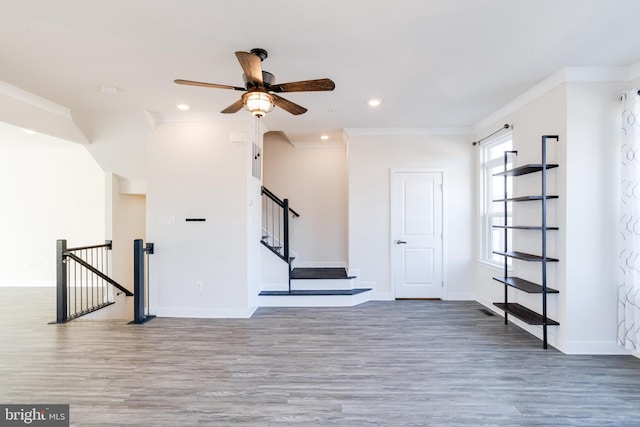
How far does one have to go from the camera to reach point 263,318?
4238 mm

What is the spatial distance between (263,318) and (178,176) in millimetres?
2348

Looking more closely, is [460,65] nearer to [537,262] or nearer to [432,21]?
[432,21]

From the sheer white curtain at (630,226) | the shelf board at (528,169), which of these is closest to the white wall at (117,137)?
the shelf board at (528,169)

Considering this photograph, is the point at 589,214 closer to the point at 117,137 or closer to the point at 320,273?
the point at 320,273

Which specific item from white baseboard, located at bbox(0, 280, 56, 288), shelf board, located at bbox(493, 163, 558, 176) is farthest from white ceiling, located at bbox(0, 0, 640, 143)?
white baseboard, located at bbox(0, 280, 56, 288)

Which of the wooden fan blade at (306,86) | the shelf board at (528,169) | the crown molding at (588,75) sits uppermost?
the crown molding at (588,75)

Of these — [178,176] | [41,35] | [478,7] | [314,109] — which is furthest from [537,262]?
[41,35]

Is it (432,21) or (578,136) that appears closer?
(432,21)

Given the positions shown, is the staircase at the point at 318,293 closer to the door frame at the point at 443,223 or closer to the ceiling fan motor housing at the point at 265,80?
the door frame at the point at 443,223

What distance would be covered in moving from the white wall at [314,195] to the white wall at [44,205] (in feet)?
12.8

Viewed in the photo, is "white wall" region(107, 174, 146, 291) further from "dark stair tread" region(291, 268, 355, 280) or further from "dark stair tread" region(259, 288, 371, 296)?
"dark stair tread" region(291, 268, 355, 280)

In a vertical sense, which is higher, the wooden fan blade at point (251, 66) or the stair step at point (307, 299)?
the wooden fan blade at point (251, 66)

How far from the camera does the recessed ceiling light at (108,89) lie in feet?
11.0

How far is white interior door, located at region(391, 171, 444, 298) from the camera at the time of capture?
5102 mm
